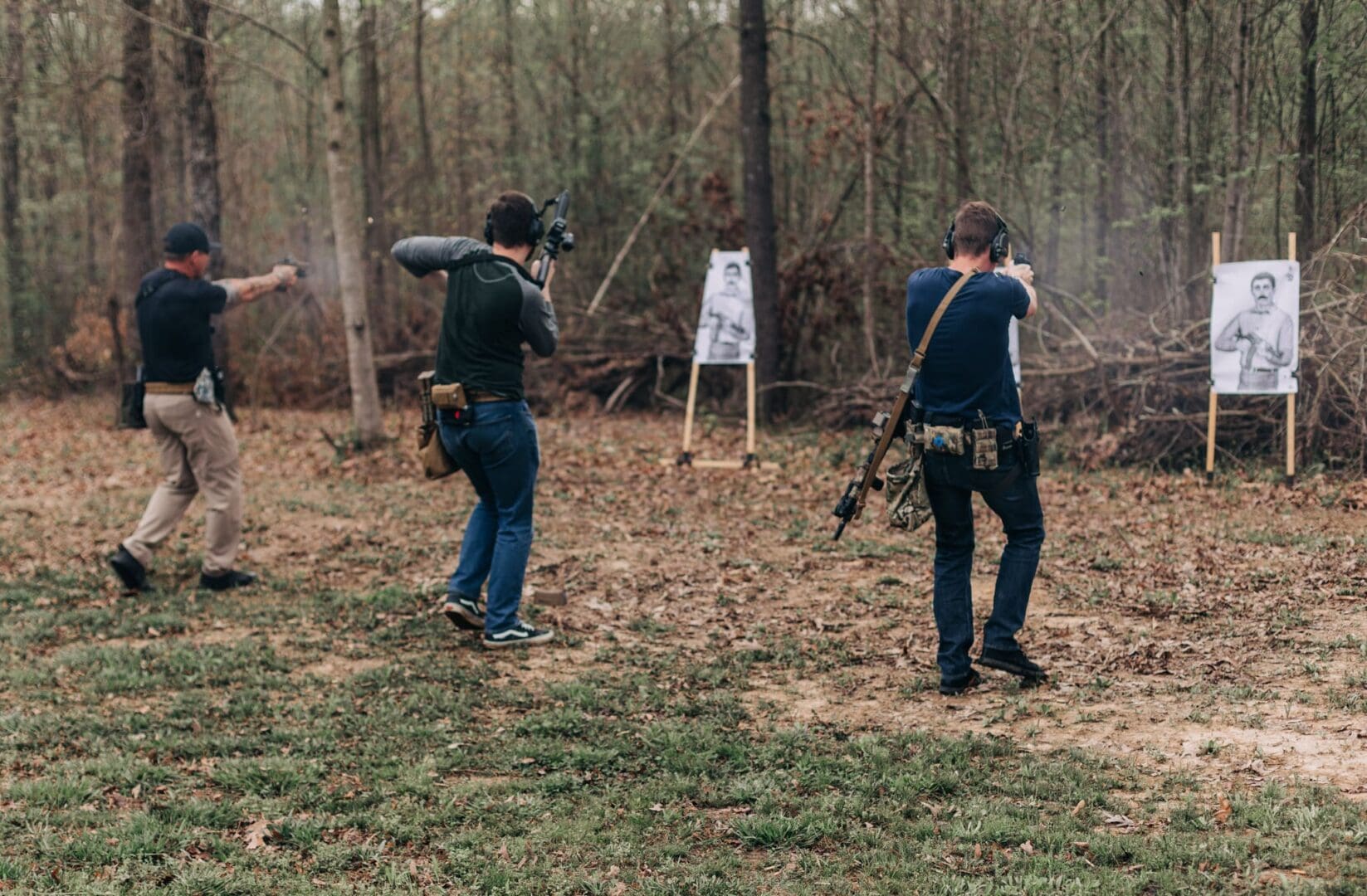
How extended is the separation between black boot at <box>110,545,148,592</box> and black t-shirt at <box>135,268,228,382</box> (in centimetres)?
126

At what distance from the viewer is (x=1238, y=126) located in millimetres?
12898

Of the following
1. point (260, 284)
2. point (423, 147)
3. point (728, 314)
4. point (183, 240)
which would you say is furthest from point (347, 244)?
point (423, 147)

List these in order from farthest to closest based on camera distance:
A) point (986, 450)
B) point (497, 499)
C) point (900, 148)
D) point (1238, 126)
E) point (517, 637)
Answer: point (900, 148)
point (1238, 126)
point (517, 637)
point (497, 499)
point (986, 450)

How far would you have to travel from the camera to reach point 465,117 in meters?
21.6

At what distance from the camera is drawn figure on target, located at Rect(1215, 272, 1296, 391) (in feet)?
36.2

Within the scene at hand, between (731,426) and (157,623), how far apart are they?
8645mm

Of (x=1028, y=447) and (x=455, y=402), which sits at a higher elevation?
(x=455, y=402)

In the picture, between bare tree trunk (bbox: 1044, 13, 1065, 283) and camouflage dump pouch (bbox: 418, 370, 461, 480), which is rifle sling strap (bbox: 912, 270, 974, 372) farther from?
bare tree trunk (bbox: 1044, 13, 1065, 283)

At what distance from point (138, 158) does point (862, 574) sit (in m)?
13.7

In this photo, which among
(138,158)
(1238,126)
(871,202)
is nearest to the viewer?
(1238,126)

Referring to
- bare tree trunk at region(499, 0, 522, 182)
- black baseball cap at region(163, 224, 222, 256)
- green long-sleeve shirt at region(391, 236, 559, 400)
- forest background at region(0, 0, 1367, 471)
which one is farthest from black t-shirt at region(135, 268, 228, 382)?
bare tree trunk at region(499, 0, 522, 182)

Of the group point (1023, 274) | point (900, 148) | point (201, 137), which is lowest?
point (1023, 274)

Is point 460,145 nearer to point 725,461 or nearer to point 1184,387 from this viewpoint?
point 725,461

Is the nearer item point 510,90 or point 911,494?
point 911,494
